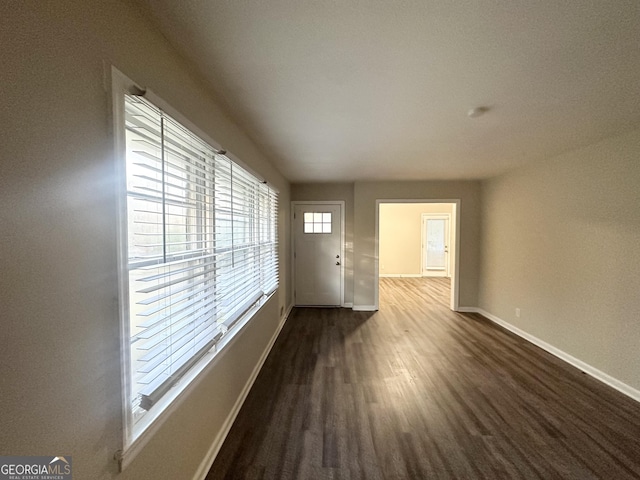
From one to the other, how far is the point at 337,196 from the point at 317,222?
0.60 meters

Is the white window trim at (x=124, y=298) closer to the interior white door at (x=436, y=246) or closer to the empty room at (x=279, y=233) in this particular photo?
the empty room at (x=279, y=233)

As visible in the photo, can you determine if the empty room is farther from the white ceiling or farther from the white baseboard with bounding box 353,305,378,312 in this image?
the white baseboard with bounding box 353,305,378,312

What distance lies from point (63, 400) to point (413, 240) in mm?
8619

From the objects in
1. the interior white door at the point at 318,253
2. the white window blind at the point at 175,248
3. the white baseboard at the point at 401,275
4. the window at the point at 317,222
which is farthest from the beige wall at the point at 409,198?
the white baseboard at the point at 401,275

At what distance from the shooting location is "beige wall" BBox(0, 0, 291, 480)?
64 cm

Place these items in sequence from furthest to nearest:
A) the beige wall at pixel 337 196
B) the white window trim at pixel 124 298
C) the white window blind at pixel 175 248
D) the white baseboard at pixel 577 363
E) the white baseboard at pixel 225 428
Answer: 1. the beige wall at pixel 337 196
2. the white baseboard at pixel 577 363
3. the white baseboard at pixel 225 428
4. the white window blind at pixel 175 248
5. the white window trim at pixel 124 298

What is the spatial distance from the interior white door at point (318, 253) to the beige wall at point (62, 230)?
3.98 m

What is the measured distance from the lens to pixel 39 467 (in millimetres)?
729

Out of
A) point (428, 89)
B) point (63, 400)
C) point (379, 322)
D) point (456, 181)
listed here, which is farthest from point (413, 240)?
point (63, 400)

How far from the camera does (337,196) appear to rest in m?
5.00

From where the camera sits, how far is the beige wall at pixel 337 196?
5.00m

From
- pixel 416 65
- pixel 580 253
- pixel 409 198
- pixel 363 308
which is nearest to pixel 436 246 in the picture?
pixel 409 198

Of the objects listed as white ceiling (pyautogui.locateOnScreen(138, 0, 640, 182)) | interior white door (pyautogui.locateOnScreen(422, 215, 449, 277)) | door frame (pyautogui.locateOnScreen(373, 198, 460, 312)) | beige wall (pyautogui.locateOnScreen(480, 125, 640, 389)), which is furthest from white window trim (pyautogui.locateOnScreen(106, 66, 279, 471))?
interior white door (pyautogui.locateOnScreen(422, 215, 449, 277))

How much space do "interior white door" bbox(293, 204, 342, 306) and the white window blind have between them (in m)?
2.72
